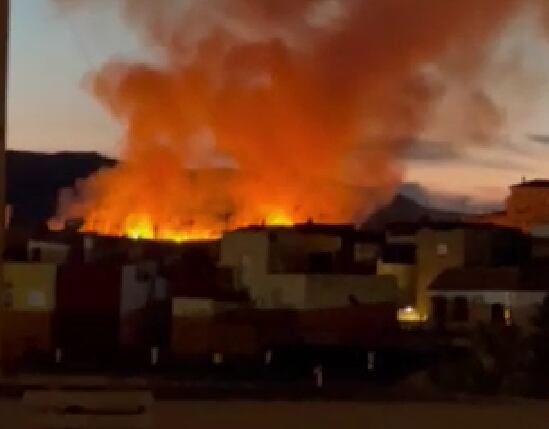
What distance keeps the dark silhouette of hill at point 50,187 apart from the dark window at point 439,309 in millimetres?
136

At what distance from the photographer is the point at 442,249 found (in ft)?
5.27

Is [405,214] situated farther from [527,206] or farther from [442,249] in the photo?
[527,206]

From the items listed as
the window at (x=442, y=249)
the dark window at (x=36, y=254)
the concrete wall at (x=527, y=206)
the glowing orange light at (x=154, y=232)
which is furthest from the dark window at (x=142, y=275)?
the concrete wall at (x=527, y=206)

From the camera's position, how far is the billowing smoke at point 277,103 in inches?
63.4

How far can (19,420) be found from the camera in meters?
1.56

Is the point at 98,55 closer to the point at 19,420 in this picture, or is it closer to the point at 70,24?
the point at 70,24

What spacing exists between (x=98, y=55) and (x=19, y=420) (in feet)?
2.03

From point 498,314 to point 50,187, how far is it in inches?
30.5

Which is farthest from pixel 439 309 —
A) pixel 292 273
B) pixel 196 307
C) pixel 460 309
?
pixel 196 307

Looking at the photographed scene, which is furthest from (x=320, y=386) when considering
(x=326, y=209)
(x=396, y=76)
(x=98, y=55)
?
(x=98, y=55)

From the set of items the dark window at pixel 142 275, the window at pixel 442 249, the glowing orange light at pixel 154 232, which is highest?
the glowing orange light at pixel 154 232

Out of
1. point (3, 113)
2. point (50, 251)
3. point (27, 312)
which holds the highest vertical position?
point (3, 113)

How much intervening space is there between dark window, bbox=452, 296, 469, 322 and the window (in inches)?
3.1

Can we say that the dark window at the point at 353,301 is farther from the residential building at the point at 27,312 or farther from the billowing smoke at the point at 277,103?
the residential building at the point at 27,312
